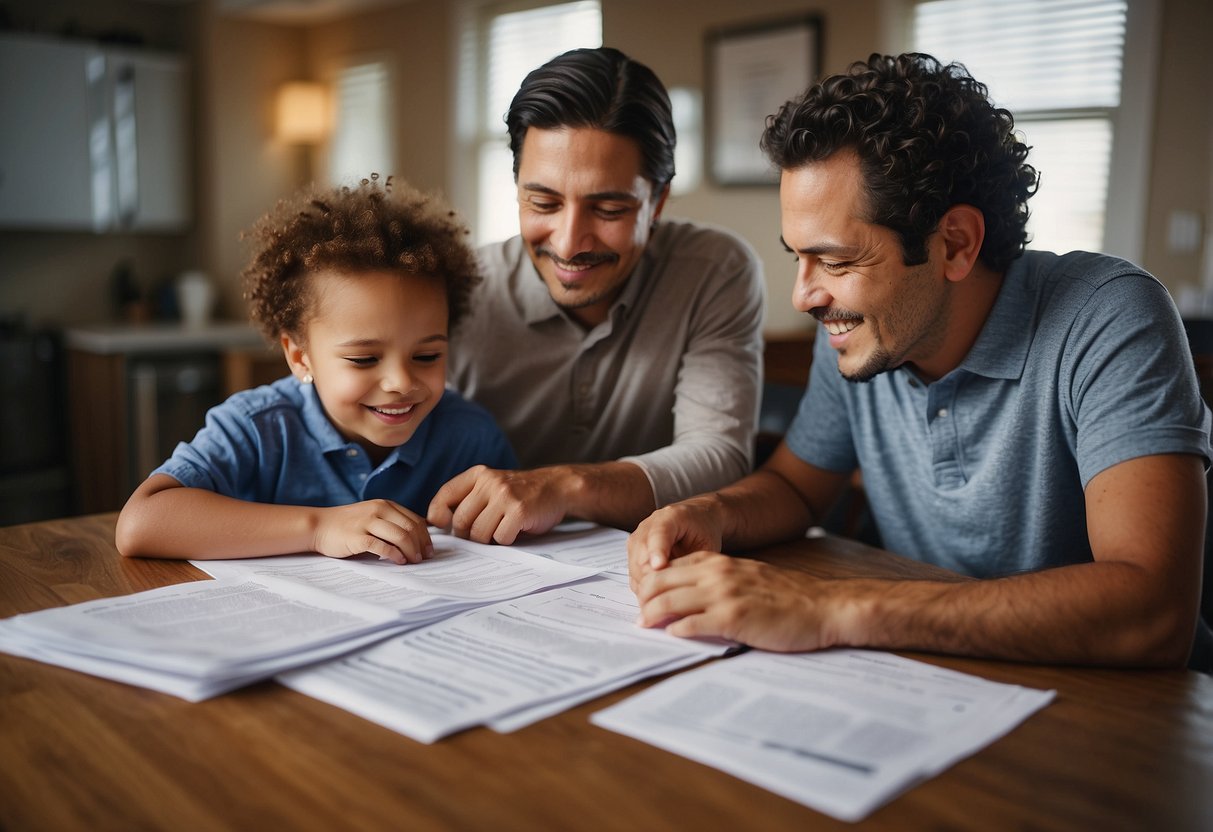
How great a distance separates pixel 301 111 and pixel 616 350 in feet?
14.3

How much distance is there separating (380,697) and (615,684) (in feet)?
0.62

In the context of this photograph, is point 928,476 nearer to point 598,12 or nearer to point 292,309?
point 292,309

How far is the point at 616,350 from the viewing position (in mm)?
1776

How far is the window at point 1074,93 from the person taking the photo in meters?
3.14

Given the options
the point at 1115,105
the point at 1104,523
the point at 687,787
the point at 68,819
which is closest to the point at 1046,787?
the point at 687,787

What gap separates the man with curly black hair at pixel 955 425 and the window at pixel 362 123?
4.36 m

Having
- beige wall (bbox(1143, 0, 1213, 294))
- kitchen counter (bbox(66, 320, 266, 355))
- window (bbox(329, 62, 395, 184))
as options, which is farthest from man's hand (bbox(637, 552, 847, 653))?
window (bbox(329, 62, 395, 184))

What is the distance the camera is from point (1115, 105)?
318cm

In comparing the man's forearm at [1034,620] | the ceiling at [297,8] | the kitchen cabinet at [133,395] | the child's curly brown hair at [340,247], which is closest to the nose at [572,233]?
the child's curly brown hair at [340,247]

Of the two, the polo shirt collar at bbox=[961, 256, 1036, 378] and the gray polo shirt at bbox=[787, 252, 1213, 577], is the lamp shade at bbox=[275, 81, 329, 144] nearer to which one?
the gray polo shirt at bbox=[787, 252, 1213, 577]

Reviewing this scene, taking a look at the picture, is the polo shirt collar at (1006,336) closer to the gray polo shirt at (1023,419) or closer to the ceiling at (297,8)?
the gray polo shirt at (1023,419)

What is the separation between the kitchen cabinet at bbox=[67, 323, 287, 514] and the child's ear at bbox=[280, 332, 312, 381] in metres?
2.80

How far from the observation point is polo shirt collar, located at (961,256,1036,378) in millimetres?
1248

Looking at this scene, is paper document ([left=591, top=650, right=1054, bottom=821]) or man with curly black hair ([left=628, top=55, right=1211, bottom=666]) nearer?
paper document ([left=591, top=650, right=1054, bottom=821])
